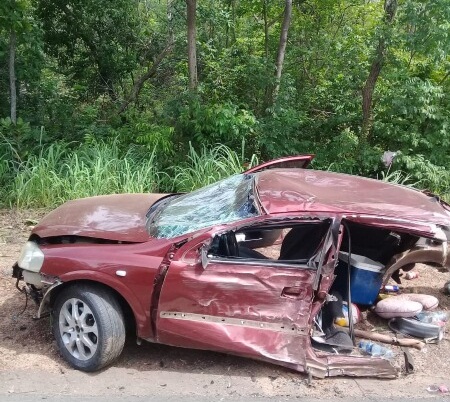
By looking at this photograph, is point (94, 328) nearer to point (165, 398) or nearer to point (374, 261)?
point (165, 398)

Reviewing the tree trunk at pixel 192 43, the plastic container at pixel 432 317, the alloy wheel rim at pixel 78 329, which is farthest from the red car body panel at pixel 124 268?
the tree trunk at pixel 192 43

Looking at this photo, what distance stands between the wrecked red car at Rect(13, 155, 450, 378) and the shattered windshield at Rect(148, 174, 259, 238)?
0.06 feet

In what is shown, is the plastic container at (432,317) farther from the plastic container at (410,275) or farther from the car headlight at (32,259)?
the car headlight at (32,259)

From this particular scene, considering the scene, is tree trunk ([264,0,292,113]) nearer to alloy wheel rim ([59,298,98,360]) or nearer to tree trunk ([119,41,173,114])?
tree trunk ([119,41,173,114])

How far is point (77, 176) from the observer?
27.0ft

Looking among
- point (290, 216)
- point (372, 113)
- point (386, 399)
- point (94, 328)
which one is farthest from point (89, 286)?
point (372, 113)

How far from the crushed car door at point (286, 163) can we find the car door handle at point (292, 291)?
5.81ft

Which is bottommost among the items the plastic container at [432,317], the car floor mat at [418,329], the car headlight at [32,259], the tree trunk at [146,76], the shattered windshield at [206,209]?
the car floor mat at [418,329]

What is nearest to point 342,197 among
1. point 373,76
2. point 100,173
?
point 100,173

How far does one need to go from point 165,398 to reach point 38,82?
8703 mm

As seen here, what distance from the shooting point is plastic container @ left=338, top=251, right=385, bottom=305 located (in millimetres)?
4848

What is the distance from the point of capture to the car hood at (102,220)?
4.32m

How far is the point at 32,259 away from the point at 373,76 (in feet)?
24.3

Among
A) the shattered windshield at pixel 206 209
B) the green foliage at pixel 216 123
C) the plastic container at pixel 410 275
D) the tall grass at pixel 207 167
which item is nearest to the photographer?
the shattered windshield at pixel 206 209
